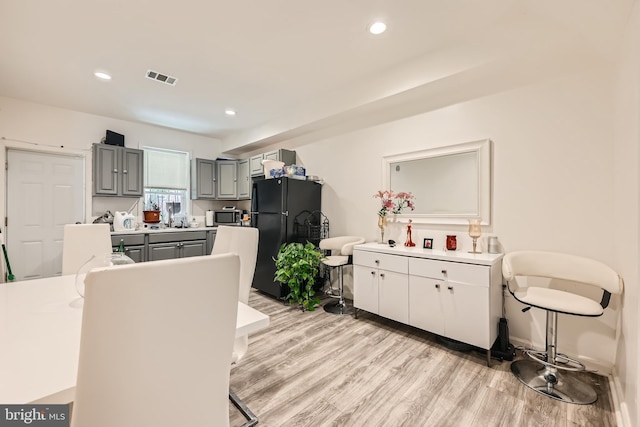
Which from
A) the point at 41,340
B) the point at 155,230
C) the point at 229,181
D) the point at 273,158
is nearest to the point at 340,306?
the point at 273,158

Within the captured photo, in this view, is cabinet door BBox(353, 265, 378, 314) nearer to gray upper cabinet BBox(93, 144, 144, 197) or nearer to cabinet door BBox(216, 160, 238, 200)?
cabinet door BBox(216, 160, 238, 200)

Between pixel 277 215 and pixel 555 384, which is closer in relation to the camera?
pixel 555 384

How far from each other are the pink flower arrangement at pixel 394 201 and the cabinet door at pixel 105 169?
4.00 meters

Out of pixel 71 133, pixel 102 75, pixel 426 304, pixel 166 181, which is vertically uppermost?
pixel 102 75

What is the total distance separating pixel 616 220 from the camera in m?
1.95

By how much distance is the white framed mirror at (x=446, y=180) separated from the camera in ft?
8.53

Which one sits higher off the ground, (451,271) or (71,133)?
(71,133)

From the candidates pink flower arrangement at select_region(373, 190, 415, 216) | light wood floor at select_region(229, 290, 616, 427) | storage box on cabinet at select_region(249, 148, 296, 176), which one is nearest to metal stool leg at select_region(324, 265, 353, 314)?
light wood floor at select_region(229, 290, 616, 427)

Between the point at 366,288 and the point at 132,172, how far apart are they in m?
4.04

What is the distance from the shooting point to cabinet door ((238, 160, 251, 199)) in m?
4.95

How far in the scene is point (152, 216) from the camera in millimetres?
4484

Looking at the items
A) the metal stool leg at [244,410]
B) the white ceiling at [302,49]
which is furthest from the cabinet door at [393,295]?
the white ceiling at [302,49]

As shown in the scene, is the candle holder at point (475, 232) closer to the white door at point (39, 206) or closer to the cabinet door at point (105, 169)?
the cabinet door at point (105, 169)

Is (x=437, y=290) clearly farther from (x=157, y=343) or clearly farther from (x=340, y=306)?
(x=157, y=343)
